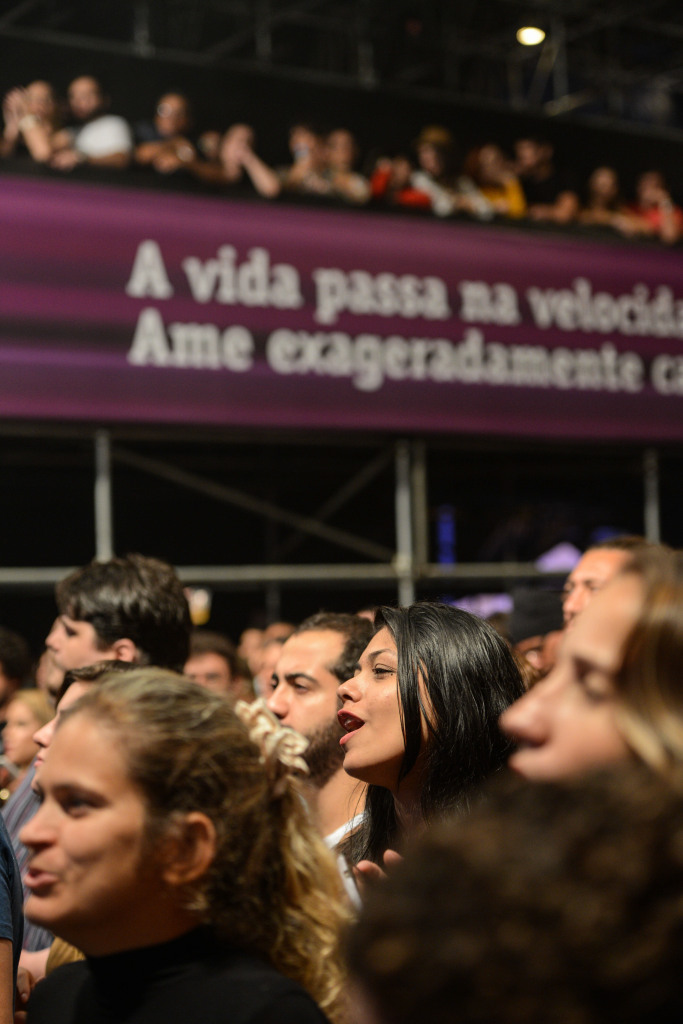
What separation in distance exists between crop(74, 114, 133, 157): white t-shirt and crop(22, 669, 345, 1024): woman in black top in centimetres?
624

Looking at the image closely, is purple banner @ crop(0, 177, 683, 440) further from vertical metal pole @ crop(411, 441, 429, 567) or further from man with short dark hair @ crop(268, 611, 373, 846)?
man with short dark hair @ crop(268, 611, 373, 846)

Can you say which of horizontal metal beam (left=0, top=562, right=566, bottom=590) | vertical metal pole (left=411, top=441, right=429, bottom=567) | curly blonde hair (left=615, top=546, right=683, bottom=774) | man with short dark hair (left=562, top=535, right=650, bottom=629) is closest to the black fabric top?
curly blonde hair (left=615, top=546, right=683, bottom=774)

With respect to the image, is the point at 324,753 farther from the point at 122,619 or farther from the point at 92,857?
the point at 92,857

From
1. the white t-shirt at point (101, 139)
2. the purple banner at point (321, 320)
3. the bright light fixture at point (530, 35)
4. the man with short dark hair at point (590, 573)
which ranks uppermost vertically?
the bright light fixture at point (530, 35)

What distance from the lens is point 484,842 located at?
1.00 metres

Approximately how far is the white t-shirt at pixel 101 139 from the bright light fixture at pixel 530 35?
3729 millimetres

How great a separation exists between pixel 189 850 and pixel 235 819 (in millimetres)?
77

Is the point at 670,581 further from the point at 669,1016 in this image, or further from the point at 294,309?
the point at 294,309

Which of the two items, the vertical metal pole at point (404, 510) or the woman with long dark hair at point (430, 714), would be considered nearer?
the woman with long dark hair at point (430, 714)

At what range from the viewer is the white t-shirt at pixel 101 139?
24.3 ft

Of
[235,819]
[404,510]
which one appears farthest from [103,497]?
[235,819]

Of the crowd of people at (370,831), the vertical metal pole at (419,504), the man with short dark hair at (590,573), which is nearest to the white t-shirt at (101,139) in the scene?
the vertical metal pole at (419,504)

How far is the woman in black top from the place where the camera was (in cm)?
159

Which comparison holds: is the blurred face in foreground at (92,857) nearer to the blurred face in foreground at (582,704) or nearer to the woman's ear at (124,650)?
the blurred face in foreground at (582,704)
